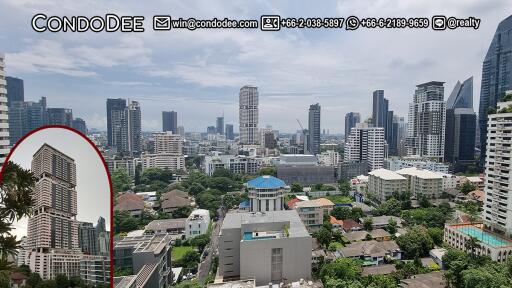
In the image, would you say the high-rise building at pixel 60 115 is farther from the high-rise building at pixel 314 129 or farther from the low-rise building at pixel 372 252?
the low-rise building at pixel 372 252

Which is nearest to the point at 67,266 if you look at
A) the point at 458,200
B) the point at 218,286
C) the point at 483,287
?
the point at 218,286

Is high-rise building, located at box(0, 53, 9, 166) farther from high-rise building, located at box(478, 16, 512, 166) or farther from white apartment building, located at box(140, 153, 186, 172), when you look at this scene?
high-rise building, located at box(478, 16, 512, 166)

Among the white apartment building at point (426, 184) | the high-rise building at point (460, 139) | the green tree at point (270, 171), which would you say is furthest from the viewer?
the high-rise building at point (460, 139)

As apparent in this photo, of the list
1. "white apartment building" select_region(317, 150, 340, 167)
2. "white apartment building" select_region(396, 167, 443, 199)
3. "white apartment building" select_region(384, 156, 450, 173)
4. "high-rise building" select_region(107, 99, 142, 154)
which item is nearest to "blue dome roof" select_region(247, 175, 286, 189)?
"white apartment building" select_region(396, 167, 443, 199)

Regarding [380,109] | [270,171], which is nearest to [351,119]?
[380,109]

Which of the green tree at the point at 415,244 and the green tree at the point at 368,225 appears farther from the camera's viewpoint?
the green tree at the point at 368,225

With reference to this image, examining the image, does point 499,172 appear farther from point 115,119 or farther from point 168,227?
point 115,119

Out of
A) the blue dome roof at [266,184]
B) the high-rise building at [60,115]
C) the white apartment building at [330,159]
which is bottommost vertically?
the white apartment building at [330,159]

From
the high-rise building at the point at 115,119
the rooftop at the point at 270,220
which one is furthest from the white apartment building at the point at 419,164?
the high-rise building at the point at 115,119
